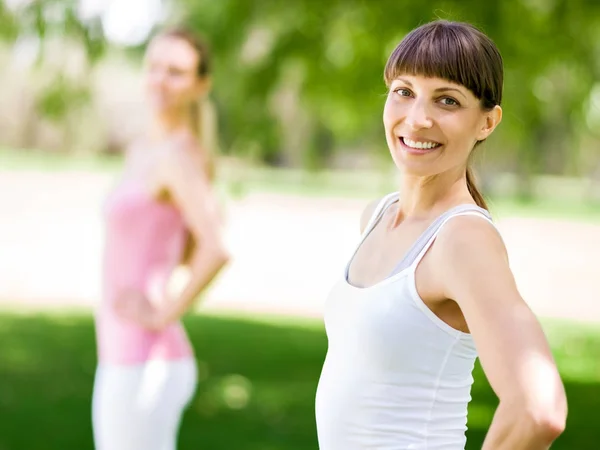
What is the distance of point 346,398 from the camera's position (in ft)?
6.26

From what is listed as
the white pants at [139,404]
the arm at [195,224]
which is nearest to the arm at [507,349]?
the white pants at [139,404]

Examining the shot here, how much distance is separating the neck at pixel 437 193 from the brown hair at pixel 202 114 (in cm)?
201

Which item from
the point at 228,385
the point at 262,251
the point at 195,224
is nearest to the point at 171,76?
the point at 195,224

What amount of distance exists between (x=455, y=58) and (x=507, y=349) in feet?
1.69

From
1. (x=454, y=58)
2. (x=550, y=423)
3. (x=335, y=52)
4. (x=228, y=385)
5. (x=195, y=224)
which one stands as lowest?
(x=228, y=385)

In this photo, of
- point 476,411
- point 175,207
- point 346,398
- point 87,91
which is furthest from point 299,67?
point 346,398

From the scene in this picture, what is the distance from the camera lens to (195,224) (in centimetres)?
377

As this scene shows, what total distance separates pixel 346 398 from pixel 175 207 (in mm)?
1946

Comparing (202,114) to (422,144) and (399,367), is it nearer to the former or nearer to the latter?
(422,144)

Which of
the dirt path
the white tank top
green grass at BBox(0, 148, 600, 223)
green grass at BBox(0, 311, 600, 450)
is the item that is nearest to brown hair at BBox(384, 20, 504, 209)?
the white tank top

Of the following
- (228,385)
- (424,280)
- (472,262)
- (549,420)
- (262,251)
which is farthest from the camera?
(262,251)

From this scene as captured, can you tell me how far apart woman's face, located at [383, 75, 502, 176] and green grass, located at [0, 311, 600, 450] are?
4.98 m

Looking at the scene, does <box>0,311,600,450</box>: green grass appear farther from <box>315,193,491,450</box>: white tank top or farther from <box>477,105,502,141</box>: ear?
<box>477,105,502,141</box>: ear

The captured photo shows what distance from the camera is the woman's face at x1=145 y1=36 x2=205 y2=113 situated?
12.7ft
